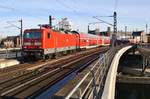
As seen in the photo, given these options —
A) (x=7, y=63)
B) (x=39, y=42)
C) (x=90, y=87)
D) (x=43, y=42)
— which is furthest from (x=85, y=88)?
(x=39, y=42)

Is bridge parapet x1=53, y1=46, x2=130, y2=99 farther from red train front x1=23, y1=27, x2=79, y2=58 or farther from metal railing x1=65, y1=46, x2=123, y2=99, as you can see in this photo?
red train front x1=23, y1=27, x2=79, y2=58

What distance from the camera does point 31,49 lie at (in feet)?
117

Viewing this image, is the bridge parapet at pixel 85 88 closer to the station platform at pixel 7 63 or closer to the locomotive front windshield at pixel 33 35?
the station platform at pixel 7 63

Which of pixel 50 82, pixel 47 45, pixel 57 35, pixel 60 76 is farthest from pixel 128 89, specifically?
pixel 50 82

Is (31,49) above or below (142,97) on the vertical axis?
above

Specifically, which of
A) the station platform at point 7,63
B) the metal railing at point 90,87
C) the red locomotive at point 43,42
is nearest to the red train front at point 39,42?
the red locomotive at point 43,42

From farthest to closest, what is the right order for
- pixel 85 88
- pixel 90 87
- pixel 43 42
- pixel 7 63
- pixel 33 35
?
pixel 33 35
pixel 43 42
pixel 7 63
pixel 90 87
pixel 85 88

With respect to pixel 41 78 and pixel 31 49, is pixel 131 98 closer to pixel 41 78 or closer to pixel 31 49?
pixel 31 49

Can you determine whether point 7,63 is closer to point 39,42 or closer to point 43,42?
point 39,42

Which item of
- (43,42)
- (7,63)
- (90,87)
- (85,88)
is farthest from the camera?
(43,42)

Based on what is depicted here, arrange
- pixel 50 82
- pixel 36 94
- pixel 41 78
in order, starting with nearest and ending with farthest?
pixel 36 94 → pixel 50 82 → pixel 41 78

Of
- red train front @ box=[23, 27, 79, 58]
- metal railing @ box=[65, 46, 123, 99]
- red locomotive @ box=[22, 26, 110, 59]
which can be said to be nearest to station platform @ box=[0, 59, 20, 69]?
red train front @ box=[23, 27, 79, 58]

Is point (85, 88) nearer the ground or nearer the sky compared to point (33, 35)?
nearer the ground

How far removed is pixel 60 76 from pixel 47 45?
1316 centimetres
